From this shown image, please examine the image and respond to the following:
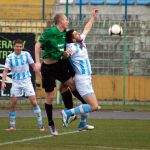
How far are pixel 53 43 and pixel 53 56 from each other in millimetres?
254

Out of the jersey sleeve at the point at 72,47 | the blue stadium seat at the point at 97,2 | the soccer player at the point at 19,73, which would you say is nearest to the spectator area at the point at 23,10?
the blue stadium seat at the point at 97,2

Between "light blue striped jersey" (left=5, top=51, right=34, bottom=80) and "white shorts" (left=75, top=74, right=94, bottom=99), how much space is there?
259 cm

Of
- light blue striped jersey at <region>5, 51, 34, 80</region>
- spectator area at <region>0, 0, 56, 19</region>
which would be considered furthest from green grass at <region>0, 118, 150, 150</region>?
spectator area at <region>0, 0, 56, 19</region>

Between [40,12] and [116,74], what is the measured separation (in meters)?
6.25

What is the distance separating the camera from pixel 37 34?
26203mm

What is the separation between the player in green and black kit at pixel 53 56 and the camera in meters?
13.3

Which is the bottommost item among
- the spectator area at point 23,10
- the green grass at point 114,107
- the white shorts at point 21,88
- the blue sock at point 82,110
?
the green grass at point 114,107


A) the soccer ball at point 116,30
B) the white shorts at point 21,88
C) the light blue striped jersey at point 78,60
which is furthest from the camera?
the soccer ball at point 116,30

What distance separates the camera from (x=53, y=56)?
13359 millimetres

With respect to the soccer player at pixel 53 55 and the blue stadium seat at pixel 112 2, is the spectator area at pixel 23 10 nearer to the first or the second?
the blue stadium seat at pixel 112 2

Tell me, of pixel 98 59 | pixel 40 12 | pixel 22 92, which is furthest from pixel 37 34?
pixel 22 92

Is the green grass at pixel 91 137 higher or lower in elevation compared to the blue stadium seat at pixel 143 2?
lower

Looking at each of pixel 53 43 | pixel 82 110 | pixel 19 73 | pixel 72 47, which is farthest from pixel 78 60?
pixel 19 73

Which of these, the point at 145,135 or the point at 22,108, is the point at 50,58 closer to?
the point at 145,135
